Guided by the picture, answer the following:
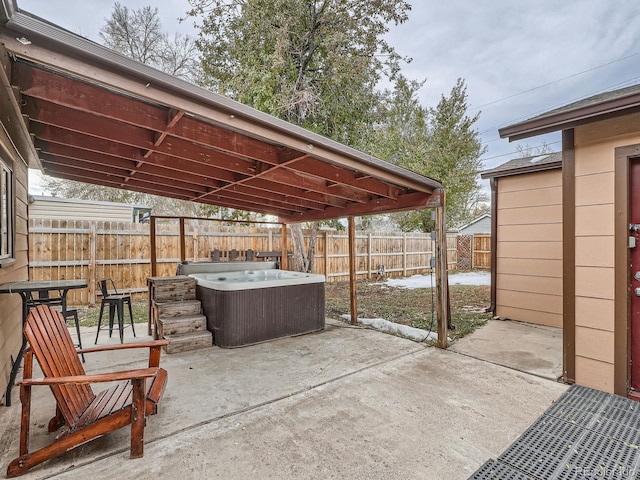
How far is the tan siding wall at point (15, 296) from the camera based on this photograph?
273 centimetres

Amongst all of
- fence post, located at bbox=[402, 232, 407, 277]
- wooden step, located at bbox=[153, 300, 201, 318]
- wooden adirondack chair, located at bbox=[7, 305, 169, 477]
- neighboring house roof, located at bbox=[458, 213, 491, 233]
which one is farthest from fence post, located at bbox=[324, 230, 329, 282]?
neighboring house roof, located at bbox=[458, 213, 491, 233]

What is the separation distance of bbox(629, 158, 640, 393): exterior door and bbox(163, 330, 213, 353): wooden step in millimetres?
4204

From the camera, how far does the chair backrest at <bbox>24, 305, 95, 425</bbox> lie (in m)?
1.83

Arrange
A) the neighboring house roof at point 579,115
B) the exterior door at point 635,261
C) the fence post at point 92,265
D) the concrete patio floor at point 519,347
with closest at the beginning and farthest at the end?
1. the neighboring house roof at point 579,115
2. the exterior door at point 635,261
3. the concrete patio floor at point 519,347
4. the fence post at point 92,265

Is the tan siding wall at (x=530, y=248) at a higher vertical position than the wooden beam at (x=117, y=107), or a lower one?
lower

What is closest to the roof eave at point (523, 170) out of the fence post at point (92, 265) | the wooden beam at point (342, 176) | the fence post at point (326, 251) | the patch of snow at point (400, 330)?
the wooden beam at point (342, 176)

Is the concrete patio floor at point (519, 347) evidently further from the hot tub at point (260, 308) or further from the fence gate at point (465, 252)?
the fence gate at point (465, 252)

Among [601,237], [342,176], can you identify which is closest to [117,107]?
[342,176]

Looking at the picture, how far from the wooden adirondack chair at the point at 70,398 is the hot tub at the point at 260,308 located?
1.80 metres

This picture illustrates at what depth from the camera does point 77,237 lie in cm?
631

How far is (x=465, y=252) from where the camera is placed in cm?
1427

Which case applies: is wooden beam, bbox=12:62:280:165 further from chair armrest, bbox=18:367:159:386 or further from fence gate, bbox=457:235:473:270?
fence gate, bbox=457:235:473:270

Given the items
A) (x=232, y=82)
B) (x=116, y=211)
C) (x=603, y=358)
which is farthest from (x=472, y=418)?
(x=116, y=211)

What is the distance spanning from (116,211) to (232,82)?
4.76 metres
